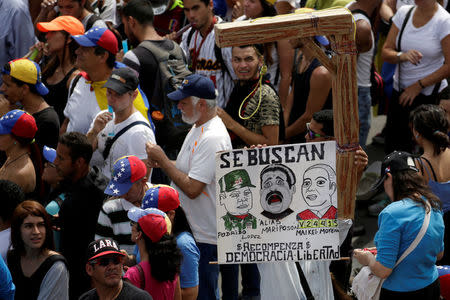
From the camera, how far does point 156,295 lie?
434 centimetres

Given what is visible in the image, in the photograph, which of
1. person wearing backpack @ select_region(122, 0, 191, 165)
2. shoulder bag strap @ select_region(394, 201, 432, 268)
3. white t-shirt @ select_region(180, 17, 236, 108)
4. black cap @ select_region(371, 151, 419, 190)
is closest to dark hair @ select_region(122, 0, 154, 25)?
person wearing backpack @ select_region(122, 0, 191, 165)

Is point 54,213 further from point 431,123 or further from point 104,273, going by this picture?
point 431,123

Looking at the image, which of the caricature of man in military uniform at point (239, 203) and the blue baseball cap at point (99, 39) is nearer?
the caricature of man in military uniform at point (239, 203)

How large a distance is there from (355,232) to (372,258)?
270 cm

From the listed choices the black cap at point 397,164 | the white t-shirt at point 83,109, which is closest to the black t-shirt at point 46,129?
the white t-shirt at point 83,109

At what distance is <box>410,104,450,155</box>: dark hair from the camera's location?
5.47 meters

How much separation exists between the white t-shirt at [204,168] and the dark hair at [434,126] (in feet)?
4.99

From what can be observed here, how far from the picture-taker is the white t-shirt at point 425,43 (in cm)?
704

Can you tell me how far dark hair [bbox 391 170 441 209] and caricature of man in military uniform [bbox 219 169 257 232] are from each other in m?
0.95

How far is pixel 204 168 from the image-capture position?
5.26 meters

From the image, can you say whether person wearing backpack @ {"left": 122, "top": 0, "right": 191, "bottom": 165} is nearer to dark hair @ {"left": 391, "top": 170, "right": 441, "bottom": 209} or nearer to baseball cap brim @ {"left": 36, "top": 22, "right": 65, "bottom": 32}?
baseball cap brim @ {"left": 36, "top": 22, "right": 65, "bottom": 32}

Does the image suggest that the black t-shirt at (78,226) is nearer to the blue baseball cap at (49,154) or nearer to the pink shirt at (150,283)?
the blue baseball cap at (49,154)

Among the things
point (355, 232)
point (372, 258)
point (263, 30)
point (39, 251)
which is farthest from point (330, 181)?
point (355, 232)

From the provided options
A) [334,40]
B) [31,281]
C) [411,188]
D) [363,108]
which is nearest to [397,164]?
[411,188]
